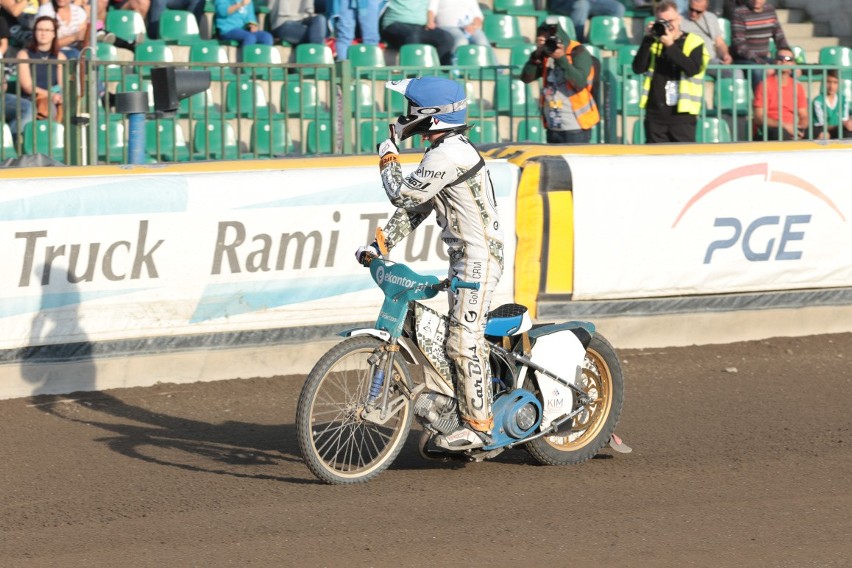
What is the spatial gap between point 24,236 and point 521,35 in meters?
9.85

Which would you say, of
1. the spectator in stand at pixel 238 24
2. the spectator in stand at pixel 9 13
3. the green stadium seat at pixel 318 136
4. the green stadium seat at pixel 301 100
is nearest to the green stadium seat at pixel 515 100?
the green stadium seat at pixel 318 136

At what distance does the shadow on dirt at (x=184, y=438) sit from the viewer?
7582 millimetres

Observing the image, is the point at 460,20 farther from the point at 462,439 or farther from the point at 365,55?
the point at 462,439

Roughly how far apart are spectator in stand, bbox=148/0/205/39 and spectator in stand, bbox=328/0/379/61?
1.44m

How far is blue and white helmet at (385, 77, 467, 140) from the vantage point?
6.80 metres

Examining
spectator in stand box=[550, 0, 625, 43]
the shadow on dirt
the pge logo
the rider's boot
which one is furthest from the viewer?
spectator in stand box=[550, 0, 625, 43]

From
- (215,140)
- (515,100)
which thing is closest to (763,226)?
(515,100)

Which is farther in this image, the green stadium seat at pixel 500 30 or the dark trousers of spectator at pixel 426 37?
the green stadium seat at pixel 500 30

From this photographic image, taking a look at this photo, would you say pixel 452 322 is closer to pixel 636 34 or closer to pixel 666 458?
pixel 666 458

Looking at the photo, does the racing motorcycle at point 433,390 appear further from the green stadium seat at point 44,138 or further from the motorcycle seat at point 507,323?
the green stadium seat at point 44,138

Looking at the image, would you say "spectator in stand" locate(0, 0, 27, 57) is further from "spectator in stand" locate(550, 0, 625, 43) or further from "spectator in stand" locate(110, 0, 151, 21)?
"spectator in stand" locate(550, 0, 625, 43)

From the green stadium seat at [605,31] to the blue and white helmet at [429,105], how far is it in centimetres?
1087

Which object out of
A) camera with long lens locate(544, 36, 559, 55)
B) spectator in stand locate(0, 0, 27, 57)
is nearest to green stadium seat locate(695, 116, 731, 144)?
camera with long lens locate(544, 36, 559, 55)

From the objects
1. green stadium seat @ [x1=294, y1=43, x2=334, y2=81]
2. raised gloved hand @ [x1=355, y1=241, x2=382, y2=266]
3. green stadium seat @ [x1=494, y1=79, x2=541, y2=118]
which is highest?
green stadium seat @ [x1=294, y1=43, x2=334, y2=81]
